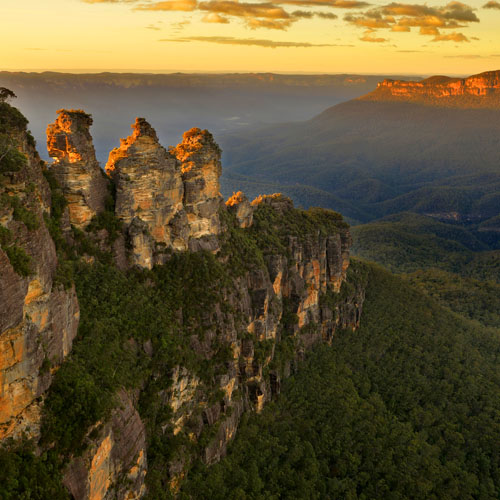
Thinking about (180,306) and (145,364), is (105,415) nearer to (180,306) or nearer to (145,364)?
(145,364)

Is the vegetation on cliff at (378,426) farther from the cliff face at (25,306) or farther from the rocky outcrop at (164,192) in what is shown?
the rocky outcrop at (164,192)

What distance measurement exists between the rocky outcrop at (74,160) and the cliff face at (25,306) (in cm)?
608

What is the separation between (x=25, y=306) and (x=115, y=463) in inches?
433

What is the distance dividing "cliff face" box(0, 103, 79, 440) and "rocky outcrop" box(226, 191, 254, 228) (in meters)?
28.7

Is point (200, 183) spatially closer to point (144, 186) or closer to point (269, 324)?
point (144, 186)

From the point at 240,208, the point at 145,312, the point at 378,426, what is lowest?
the point at 378,426

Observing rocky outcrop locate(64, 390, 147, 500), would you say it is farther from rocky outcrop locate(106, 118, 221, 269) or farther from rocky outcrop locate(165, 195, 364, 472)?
rocky outcrop locate(106, 118, 221, 269)

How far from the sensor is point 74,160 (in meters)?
31.8

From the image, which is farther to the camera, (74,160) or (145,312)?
→ (145,312)

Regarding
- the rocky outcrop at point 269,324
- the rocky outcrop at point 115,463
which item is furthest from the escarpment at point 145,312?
the rocky outcrop at point 269,324

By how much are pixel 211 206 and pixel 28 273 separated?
2495 cm

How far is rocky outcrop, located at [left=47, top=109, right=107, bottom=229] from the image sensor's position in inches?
1237

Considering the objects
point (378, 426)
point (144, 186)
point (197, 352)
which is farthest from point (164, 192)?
point (378, 426)

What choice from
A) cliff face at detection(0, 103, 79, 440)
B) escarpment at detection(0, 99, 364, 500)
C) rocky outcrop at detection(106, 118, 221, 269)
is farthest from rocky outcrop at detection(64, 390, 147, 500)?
rocky outcrop at detection(106, 118, 221, 269)
